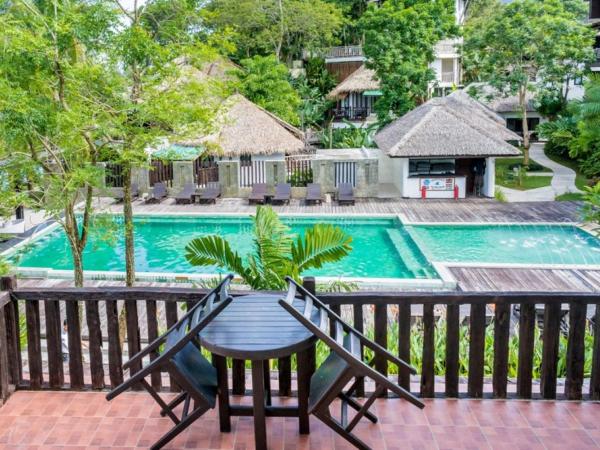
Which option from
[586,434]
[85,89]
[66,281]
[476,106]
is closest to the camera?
[586,434]

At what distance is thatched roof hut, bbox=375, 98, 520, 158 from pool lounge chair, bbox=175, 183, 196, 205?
700cm

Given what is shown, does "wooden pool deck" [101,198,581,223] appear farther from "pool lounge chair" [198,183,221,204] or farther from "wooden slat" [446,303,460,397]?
"wooden slat" [446,303,460,397]

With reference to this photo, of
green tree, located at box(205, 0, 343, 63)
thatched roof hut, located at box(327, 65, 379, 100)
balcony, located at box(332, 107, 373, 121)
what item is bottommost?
balcony, located at box(332, 107, 373, 121)

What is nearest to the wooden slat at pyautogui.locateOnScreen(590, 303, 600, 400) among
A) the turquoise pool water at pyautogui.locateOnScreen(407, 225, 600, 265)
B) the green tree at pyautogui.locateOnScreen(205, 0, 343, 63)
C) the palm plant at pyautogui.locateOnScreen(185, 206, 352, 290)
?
the palm plant at pyautogui.locateOnScreen(185, 206, 352, 290)

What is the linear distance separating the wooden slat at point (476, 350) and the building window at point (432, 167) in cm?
1821

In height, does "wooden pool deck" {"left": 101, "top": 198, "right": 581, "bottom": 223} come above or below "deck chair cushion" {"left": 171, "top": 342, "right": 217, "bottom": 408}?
below

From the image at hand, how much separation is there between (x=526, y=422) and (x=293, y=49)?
3927 centimetres

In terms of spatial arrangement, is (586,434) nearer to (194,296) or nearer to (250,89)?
(194,296)

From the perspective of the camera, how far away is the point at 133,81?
35.5 feet

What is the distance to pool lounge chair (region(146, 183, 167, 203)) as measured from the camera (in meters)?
22.3

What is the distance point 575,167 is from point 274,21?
20.5 meters

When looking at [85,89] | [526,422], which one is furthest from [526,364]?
[85,89]

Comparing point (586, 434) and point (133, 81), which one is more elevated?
point (133, 81)

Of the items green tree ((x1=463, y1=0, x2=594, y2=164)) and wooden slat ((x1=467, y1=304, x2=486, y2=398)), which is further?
green tree ((x1=463, y1=0, x2=594, y2=164))
